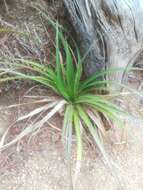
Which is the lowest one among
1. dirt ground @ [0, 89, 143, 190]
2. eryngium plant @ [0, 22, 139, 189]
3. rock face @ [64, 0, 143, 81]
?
dirt ground @ [0, 89, 143, 190]

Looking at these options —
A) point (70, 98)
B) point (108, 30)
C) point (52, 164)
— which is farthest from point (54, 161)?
point (108, 30)

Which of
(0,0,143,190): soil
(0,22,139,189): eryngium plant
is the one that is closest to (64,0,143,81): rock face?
(0,22,139,189): eryngium plant

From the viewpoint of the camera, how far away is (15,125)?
5.94 ft

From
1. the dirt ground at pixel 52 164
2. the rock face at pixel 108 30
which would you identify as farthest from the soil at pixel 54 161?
the rock face at pixel 108 30

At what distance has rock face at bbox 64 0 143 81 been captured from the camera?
174 cm

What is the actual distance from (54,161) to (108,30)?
603 millimetres

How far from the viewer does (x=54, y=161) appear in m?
1.75

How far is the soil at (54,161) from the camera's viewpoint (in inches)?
66.4

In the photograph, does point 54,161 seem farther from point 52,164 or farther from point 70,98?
point 70,98

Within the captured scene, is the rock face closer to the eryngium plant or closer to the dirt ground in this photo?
the eryngium plant

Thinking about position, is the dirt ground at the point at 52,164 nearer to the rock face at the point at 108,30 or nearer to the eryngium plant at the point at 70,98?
the eryngium plant at the point at 70,98

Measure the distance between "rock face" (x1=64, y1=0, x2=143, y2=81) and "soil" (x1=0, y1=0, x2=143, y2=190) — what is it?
29 centimetres

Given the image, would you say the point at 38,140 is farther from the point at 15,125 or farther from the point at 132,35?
the point at 132,35

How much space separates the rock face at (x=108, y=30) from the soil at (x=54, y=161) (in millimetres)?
295
